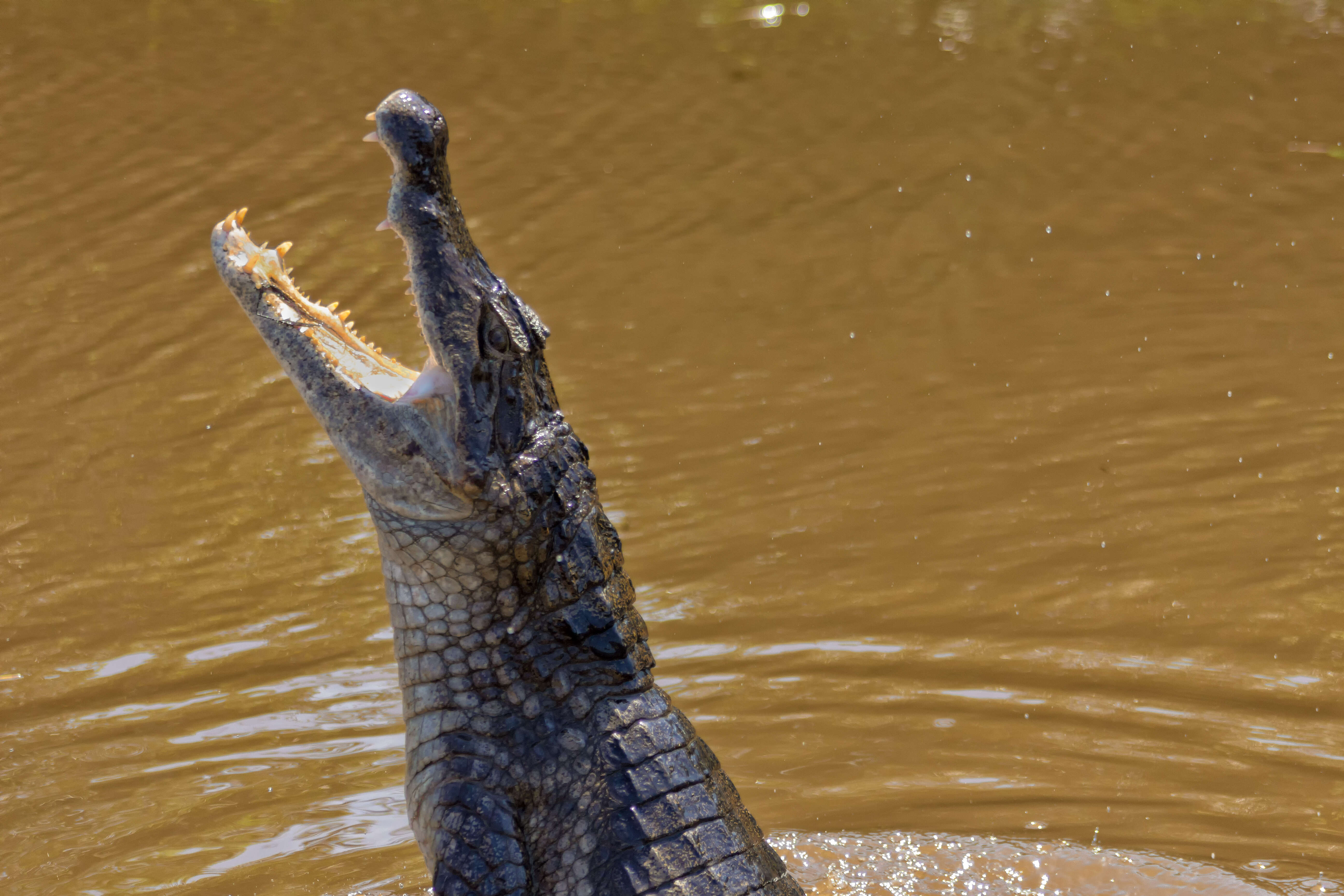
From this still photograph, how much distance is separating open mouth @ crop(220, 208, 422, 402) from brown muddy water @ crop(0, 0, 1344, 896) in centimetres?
160

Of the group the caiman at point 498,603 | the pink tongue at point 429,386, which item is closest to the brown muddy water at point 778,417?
the caiman at point 498,603

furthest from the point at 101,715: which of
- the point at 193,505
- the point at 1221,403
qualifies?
the point at 1221,403

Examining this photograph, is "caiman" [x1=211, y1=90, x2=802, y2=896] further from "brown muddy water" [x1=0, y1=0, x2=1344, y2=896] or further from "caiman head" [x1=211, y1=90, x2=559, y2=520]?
"brown muddy water" [x1=0, y1=0, x2=1344, y2=896]

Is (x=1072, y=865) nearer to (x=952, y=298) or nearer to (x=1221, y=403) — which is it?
(x=1221, y=403)

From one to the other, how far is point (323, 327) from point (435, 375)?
33 centimetres

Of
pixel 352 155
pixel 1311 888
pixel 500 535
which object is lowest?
pixel 1311 888

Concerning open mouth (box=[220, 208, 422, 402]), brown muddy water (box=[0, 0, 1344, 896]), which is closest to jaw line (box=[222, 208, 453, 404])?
open mouth (box=[220, 208, 422, 402])

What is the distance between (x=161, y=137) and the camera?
30.9 feet

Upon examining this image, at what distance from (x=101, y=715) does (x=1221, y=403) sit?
5.20 meters

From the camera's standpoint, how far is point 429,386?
9.14 feet

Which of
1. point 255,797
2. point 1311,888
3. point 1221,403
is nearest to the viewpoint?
point 1311,888

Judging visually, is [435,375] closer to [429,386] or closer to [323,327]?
[429,386]

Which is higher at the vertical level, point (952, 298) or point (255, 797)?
point (952, 298)

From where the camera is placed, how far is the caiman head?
8.98 ft
